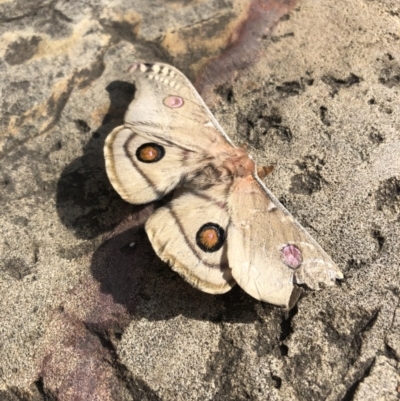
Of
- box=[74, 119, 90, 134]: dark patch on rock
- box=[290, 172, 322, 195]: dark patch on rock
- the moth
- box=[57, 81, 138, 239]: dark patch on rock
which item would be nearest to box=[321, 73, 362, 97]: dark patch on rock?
box=[290, 172, 322, 195]: dark patch on rock

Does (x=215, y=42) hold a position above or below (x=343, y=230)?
above

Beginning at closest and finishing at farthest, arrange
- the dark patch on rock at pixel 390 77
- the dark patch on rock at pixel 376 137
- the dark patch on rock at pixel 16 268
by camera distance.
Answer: the dark patch on rock at pixel 16 268
the dark patch on rock at pixel 376 137
the dark patch on rock at pixel 390 77

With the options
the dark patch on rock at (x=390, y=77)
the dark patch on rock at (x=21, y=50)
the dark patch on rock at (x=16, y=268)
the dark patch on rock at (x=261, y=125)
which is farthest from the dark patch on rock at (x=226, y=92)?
the dark patch on rock at (x=16, y=268)

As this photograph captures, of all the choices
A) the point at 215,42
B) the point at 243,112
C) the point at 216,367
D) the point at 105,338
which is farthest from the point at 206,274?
the point at 215,42

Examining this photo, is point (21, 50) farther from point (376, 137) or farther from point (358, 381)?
point (358, 381)

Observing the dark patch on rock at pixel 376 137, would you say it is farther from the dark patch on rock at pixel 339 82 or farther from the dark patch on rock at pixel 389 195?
the dark patch on rock at pixel 339 82

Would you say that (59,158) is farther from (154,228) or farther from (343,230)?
(343,230)

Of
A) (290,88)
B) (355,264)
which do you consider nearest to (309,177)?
(355,264)
